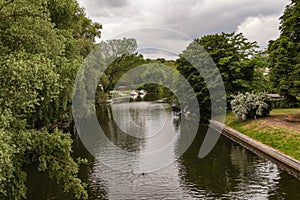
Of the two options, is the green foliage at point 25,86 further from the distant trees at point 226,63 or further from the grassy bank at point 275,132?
the distant trees at point 226,63

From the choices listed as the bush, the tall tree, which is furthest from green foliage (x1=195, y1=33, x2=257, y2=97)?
the tall tree

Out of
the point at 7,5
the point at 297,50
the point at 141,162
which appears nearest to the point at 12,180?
the point at 7,5

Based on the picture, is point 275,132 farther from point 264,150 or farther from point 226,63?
point 226,63

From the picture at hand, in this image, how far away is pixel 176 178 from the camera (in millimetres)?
19031

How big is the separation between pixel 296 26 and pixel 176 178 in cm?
1992

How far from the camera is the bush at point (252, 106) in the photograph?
1280 inches

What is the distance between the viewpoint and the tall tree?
2762 cm

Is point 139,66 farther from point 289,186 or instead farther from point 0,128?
point 0,128

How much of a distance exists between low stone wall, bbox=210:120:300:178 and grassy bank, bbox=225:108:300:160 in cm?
50

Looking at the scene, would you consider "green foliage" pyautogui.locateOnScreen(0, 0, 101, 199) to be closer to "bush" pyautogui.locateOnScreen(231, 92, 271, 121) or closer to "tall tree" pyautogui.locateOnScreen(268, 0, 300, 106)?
"tall tree" pyautogui.locateOnScreen(268, 0, 300, 106)

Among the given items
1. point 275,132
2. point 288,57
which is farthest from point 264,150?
point 288,57

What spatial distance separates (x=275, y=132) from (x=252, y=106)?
674 centimetres

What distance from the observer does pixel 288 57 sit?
28.5 meters

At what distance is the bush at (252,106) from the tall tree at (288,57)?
294cm
